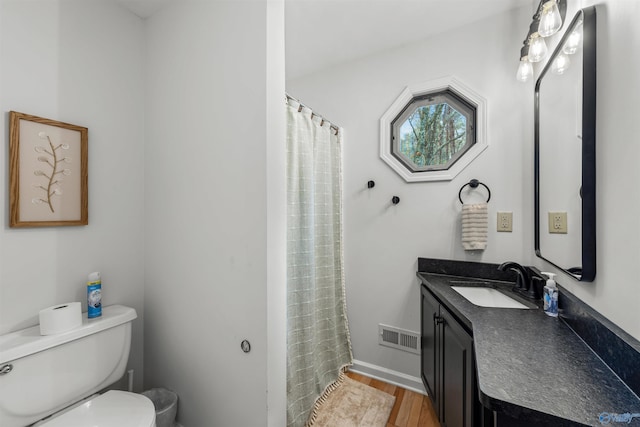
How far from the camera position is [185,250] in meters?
1.37

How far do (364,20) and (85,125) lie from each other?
70.3 inches

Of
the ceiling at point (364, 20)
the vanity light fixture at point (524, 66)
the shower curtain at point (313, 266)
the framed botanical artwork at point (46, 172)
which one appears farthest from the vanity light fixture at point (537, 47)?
the framed botanical artwork at point (46, 172)

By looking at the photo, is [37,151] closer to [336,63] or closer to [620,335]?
[336,63]

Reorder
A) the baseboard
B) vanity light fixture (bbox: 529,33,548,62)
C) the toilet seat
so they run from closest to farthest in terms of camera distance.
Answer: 1. the toilet seat
2. vanity light fixture (bbox: 529,33,548,62)
3. the baseboard

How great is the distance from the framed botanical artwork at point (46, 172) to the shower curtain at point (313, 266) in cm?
109

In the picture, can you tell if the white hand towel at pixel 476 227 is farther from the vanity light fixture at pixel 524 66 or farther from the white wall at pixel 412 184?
the vanity light fixture at pixel 524 66

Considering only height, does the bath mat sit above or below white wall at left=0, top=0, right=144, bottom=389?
below

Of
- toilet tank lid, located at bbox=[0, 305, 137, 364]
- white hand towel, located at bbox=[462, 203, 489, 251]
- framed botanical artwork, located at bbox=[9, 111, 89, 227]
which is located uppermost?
framed botanical artwork, located at bbox=[9, 111, 89, 227]

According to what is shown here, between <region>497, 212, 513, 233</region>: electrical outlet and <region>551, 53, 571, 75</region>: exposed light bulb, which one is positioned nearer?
<region>551, 53, 571, 75</region>: exposed light bulb

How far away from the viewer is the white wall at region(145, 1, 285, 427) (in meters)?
1.13

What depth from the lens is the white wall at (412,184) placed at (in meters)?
1.57

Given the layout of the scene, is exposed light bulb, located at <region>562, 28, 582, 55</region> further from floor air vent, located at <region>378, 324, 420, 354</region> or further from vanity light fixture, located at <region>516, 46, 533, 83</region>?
floor air vent, located at <region>378, 324, 420, 354</region>

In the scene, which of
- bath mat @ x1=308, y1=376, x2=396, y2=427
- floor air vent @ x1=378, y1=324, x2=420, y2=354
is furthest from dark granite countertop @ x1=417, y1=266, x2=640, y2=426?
bath mat @ x1=308, y1=376, x2=396, y2=427

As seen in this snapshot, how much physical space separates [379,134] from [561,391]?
1722 millimetres
